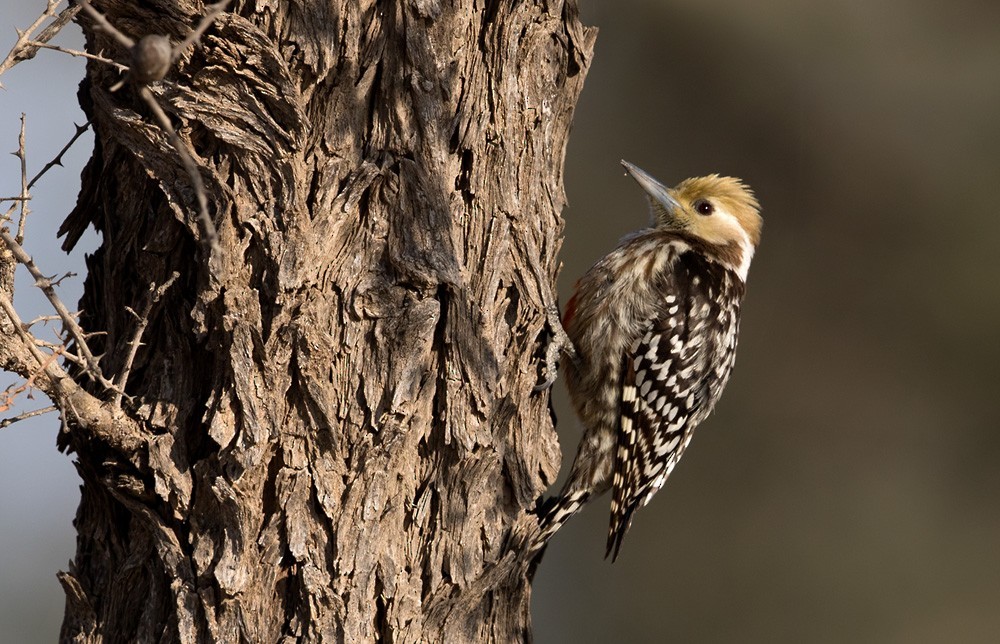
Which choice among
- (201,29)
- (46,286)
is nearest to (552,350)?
(46,286)

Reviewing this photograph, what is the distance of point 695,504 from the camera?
23.0 ft

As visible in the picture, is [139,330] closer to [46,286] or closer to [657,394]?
[46,286]

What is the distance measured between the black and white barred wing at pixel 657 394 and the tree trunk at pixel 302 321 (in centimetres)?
127

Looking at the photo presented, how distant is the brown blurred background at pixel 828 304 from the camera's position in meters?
6.70

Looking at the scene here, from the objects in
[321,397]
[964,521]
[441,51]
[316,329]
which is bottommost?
[964,521]

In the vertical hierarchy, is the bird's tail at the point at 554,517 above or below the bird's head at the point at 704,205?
below

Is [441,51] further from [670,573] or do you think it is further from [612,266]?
[670,573]

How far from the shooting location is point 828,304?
6.91 meters

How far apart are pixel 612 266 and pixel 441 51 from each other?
71.1 inches

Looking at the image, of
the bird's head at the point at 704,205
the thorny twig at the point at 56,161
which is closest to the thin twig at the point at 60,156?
the thorny twig at the point at 56,161

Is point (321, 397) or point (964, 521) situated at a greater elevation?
point (321, 397)

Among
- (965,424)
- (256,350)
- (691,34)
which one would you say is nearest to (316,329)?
(256,350)

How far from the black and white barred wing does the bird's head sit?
56 centimetres

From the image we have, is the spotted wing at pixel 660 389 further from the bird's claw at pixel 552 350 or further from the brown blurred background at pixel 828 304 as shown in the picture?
the brown blurred background at pixel 828 304
